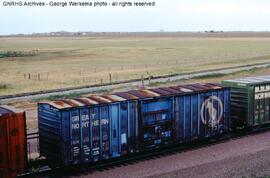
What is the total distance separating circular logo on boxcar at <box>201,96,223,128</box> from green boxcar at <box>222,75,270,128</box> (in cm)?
196

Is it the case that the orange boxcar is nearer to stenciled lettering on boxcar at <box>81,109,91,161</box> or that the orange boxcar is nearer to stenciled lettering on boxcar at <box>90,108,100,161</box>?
stenciled lettering on boxcar at <box>81,109,91,161</box>

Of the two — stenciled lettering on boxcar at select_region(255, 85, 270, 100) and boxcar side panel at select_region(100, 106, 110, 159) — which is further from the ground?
stenciled lettering on boxcar at select_region(255, 85, 270, 100)

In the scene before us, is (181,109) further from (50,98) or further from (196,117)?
(50,98)

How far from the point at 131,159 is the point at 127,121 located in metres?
1.88

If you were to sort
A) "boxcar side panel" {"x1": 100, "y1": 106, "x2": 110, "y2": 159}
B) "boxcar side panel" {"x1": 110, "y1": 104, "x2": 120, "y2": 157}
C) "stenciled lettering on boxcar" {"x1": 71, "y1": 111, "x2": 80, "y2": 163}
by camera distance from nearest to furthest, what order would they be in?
"stenciled lettering on boxcar" {"x1": 71, "y1": 111, "x2": 80, "y2": 163} < "boxcar side panel" {"x1": 100, "y1": 106, "x2": 110, "y2": 159} < "boxcar side panel" {"x1": 110, "y1": 104, "x2": 120, "y2": 157}

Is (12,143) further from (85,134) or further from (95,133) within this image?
(95,133)

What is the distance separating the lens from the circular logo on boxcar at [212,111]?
867 inches

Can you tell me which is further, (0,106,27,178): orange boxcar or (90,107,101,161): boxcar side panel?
(90,107,101,161): boxcar side panel

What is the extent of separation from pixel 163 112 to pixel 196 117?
90.9 inches

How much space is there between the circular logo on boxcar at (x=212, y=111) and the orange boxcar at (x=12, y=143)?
9.73 metres

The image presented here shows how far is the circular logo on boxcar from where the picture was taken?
2201 cm

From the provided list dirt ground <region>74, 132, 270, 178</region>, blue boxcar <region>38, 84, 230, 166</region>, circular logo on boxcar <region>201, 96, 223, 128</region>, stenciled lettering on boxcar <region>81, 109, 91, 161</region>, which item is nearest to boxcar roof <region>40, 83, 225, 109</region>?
blue boxcar <region>38, 84, 230, 166</region>

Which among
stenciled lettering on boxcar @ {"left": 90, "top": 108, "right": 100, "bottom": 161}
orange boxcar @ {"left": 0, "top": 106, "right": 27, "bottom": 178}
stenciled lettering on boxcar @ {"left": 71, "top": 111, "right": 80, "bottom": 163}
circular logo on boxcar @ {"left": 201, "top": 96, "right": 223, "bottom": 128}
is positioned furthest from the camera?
circular logo on boxcar @ {"left": 201, "top": 96, "right": 223, "bottom": 128}

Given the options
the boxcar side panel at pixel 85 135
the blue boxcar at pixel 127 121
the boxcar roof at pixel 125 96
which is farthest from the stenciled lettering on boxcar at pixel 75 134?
the boxcar roof at pixel 125 96
